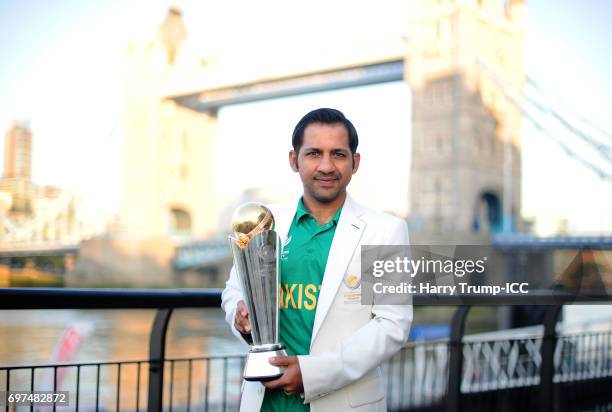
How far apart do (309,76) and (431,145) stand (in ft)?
26.2

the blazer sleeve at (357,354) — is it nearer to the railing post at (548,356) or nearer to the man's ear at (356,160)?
the man's ear at (356,160)

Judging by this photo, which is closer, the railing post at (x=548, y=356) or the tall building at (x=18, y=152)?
the railing post at (x=548, y=356)

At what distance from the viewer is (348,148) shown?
118cm

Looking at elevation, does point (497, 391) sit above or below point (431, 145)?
below

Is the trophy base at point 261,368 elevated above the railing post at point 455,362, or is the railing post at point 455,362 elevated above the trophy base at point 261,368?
the trophy base at point 261,368

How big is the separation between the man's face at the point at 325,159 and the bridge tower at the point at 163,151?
3501cm

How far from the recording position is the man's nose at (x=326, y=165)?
116 cm

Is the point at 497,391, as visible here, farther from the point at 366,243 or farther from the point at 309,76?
the point at 309,76

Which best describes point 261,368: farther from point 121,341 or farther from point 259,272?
point 121,341

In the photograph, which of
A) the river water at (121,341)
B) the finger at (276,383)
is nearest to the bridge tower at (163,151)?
the river water at (121,341)

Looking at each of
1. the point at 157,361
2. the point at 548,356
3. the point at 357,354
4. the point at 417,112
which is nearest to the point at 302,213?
the point at 357,354

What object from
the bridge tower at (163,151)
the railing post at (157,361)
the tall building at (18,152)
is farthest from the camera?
the bridge tower at (163,151)

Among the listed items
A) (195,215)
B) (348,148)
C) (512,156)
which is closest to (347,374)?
(348,148)

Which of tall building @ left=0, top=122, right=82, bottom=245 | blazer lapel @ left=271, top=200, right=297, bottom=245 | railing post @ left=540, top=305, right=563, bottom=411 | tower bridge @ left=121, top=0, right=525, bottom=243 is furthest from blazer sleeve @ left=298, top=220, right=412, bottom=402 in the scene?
tall building @ left=0, top=122, right=82, bottom=245
